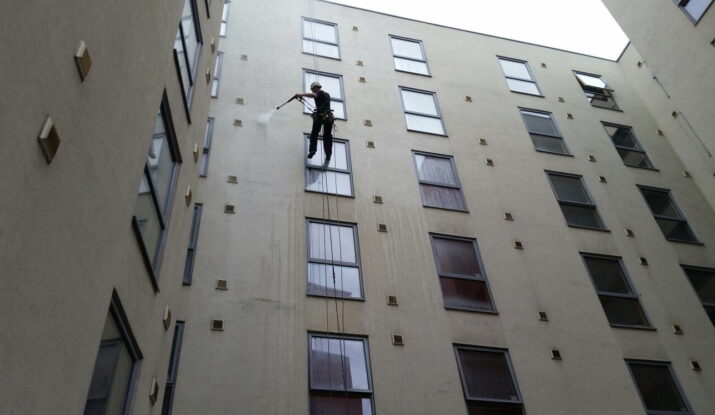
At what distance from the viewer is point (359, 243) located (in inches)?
430

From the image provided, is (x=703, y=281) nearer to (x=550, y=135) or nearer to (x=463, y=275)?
(x=550, y=135)

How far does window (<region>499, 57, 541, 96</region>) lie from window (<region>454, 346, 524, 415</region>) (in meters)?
8.52

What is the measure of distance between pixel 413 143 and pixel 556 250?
3631mm

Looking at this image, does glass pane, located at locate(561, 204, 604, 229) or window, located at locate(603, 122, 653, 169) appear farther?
window, located at locate(603, 122, 653, 169)

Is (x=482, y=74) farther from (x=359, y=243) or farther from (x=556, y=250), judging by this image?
(x=359, y=243)

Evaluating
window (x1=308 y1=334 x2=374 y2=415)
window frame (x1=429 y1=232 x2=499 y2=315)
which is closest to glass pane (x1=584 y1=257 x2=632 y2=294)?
window frame (x1=429 y1=232 x2=499 y2=315)

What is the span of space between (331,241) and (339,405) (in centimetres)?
299

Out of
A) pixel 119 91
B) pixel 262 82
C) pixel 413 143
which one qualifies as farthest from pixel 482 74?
pixel 119 91

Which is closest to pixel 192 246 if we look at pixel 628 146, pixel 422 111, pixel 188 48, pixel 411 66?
pixel 188 48

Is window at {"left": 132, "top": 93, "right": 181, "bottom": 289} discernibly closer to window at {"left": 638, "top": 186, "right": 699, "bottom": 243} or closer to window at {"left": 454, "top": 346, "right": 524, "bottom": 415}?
window at {"left": 454, "top": 346, "right": 524, "bottom": 415}

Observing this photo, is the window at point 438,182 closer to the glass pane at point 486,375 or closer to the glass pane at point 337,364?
the glass pane at point 486,375

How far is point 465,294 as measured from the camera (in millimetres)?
10773

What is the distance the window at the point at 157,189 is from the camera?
238 inches

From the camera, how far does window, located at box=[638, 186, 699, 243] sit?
1393cm
